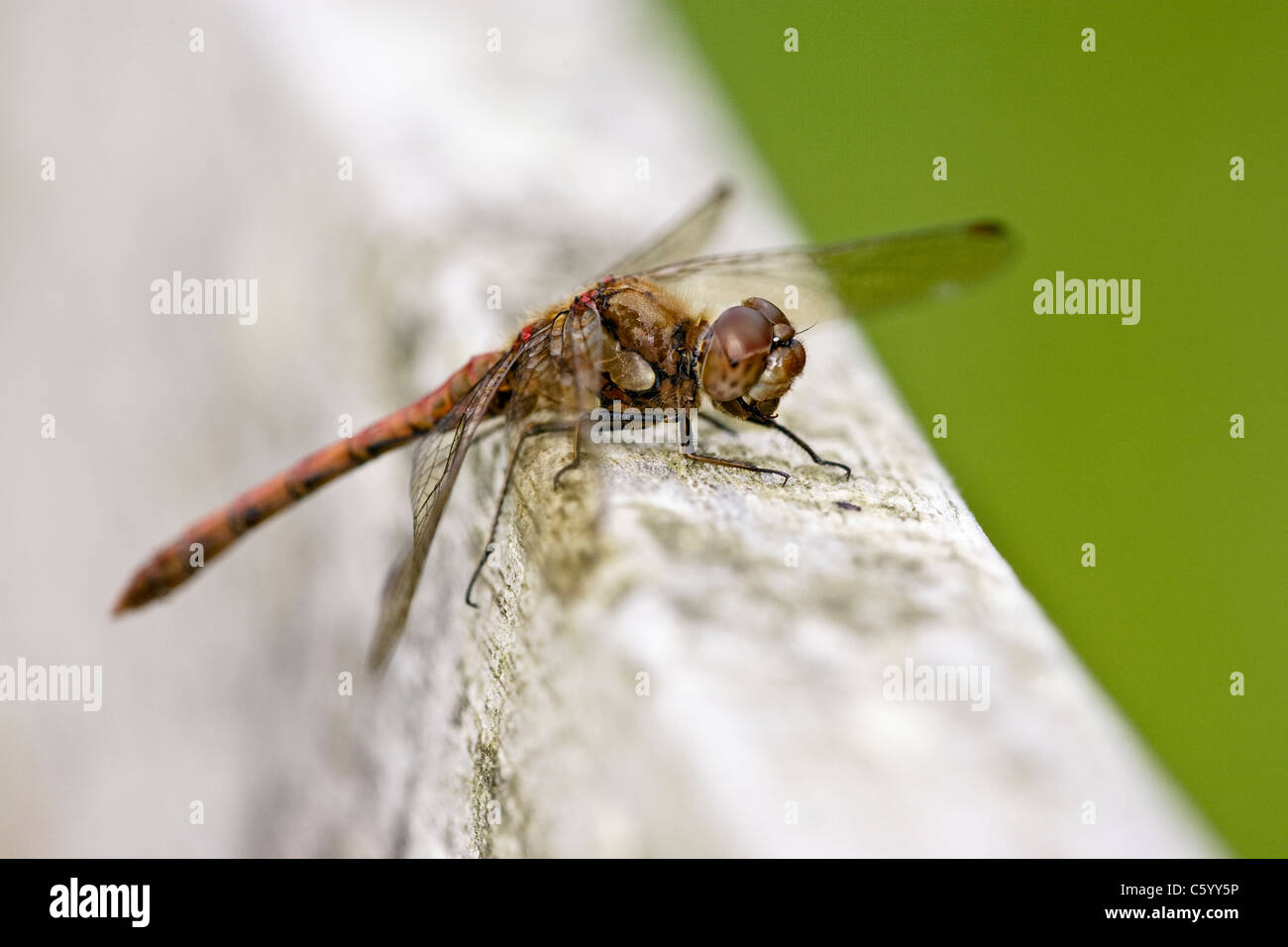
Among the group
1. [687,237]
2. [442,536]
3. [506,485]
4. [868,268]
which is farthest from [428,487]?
[868,268]

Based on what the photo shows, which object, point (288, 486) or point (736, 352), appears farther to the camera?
point (288, 486)

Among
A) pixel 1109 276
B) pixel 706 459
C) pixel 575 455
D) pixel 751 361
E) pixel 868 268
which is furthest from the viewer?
pixel 1109 276

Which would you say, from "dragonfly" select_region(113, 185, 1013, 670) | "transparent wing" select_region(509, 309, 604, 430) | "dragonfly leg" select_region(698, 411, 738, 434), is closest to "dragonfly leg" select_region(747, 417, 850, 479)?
"dragonfly" select_region(113, 185, 1013, 670)

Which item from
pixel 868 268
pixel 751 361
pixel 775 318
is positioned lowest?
pixel 751 361

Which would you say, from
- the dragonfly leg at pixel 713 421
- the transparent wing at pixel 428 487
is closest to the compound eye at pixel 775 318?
the dragonfly leg at pixel 713 421

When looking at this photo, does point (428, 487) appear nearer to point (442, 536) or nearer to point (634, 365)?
point (442, 536)

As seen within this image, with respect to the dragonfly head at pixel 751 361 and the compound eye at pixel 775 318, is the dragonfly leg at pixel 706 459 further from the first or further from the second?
the compound eye at pixel 775 318
